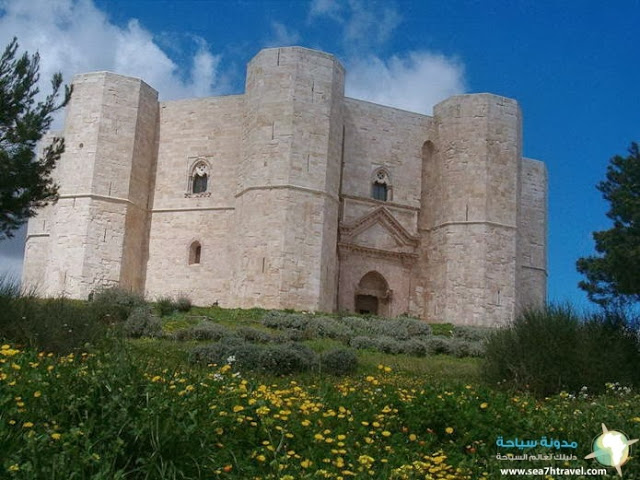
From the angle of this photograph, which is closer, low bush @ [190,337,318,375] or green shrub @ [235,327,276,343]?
low bush @ [190,337,318,375]

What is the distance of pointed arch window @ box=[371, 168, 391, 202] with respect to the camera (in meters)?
27.7

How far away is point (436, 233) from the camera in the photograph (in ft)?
90.8

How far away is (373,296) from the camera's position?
89.7 feet

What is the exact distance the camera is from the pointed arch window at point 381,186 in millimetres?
27703

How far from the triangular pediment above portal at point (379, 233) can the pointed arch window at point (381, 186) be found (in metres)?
0.71

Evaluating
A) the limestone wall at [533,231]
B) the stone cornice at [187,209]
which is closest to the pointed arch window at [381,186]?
the stone cornice at [187,209]

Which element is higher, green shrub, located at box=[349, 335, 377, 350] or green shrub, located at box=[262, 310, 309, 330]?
green shrub, located at box=[262, 310, 309, 330]

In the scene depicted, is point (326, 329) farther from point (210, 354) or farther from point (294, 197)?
point (294, 197)

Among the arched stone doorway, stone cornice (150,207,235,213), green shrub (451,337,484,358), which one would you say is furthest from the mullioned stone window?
green shrub (451,337,484,358)

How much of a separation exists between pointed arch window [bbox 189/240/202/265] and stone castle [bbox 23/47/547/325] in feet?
0.30

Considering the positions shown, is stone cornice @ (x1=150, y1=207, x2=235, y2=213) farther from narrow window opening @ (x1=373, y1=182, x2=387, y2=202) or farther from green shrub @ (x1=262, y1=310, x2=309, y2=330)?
green shrub @ (x1=262, y1=310, x2=309, y2=330)

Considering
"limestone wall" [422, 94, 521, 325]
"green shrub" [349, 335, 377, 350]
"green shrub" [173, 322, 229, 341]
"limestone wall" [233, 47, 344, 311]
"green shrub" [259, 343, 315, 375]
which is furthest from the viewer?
"limestone wall" [422, 94, 521, 325]

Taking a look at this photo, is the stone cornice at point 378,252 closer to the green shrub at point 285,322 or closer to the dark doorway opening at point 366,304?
the dark doorway opening at point 366,304

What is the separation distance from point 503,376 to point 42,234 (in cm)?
2318
